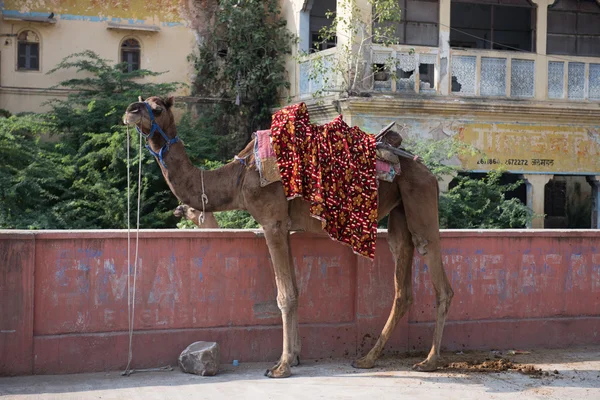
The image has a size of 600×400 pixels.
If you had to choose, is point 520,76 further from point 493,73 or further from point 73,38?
point 73,38

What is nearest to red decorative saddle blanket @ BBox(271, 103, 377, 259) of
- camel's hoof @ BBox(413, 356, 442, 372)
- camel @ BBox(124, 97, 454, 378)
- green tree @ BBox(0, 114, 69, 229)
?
camel @ BBox(124, 97, 454, 378)

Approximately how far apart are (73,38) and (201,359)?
1435 centimetres

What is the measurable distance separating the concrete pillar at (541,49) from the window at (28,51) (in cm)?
1209

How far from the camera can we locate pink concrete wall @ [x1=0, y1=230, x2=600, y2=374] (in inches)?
287

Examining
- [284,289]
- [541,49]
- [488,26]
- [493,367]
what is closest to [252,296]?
[284,289]

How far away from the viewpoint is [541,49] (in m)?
17.9

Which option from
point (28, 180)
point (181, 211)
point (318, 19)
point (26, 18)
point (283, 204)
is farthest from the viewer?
point (318, 19)

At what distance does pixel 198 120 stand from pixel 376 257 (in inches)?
484

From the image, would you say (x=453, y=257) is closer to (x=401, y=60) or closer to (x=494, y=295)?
(x=494, y=295)

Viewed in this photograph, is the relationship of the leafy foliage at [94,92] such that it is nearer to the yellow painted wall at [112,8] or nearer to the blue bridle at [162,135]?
the yellow painted wall at [112,8]

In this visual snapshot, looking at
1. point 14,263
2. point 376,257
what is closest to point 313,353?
point 376,257

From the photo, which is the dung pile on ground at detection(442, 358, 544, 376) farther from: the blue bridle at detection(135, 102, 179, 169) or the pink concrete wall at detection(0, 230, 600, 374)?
the blue bridle at detection(135, 102, 179, 169)

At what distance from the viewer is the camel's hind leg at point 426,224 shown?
25.9ft

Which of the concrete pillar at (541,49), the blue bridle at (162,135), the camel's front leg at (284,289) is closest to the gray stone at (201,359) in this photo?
the camel's front leg at (284,289)
